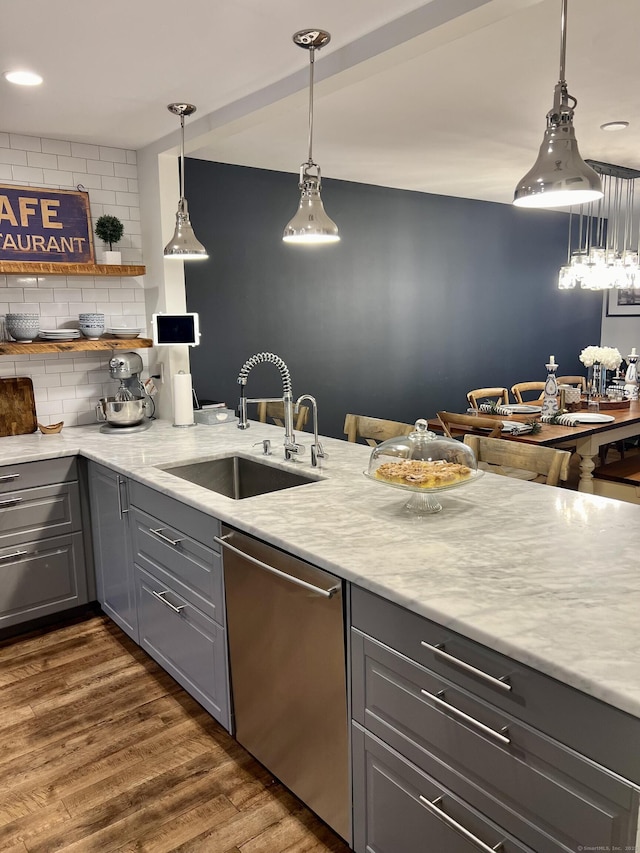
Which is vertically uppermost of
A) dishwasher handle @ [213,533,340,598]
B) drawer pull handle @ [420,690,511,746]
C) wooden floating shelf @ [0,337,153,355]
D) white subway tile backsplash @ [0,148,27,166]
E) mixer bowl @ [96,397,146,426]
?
white subway tile backsplash @ [0,148,27,166]

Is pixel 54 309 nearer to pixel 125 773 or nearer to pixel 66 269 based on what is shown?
pixel 66 269

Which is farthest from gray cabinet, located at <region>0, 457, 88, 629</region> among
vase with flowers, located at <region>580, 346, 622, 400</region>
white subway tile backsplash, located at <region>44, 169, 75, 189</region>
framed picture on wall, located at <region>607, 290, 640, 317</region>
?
framed picture on wall, located at <region>607, 290, 640, 317</region>

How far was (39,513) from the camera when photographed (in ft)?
9.83

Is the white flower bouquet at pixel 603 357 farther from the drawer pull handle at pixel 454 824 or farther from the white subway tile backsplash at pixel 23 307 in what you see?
the drawer pull handle at pixel 454 824

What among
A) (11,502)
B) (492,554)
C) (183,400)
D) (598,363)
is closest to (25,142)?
(183,400)

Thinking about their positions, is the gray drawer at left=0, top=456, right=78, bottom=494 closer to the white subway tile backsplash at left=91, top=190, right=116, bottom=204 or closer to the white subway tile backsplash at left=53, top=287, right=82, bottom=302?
the white subway tile backsplash at left=53, top=287, right=82, bottom=302

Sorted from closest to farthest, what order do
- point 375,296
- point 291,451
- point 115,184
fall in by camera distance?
point 291,451 → point 115,184 → point 375,296

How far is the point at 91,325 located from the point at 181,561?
1761 mm

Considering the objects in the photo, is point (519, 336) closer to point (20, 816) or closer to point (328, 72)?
point (328, 72)

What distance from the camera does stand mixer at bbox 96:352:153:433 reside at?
3.43 metres

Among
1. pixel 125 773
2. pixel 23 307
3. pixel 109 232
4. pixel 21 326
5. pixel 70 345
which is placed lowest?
pixel 125 773

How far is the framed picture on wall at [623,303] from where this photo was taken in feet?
24.2

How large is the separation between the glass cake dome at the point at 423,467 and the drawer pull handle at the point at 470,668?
0.57 meters

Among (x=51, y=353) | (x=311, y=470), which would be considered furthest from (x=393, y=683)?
(x=51, y=353)
